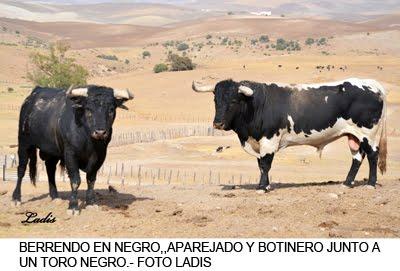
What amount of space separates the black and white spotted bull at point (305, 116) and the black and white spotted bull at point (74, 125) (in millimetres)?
3001

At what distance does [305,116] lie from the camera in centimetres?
1578

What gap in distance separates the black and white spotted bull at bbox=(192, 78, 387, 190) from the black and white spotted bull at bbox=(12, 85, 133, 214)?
3001mm

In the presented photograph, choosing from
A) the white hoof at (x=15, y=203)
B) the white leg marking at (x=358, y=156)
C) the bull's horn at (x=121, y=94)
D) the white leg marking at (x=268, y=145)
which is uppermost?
the bull's horn at (x=121, y=94)

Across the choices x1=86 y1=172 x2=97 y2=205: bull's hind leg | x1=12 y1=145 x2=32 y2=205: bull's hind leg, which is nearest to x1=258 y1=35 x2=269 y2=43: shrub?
x1=12 y1=145 x2=32 y2=205: bull's hind leg

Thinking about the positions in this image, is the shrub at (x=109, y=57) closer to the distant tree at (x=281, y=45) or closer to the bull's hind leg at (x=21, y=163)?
the distant tree at (x=281, y=45)

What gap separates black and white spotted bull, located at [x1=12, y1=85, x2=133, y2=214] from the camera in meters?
13.1

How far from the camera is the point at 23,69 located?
89750 mm

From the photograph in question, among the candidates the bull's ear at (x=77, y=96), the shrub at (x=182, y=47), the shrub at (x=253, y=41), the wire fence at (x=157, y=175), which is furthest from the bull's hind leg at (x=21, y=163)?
the shrub at (x=253, y=41)

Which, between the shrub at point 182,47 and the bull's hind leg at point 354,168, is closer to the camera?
the bull's hind leg at point 354,168

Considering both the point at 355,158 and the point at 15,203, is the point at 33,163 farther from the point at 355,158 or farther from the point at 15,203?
→ the point at 355,158

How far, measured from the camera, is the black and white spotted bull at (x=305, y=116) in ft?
51.5

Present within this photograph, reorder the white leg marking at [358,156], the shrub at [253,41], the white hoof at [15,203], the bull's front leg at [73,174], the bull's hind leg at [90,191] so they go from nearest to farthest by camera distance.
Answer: the bull's front leg at [73,174] → the bull's hind leg at [90,191] → the white hoof at [15,203] → the white leg marking at [358,156] → the shrub at [253,41]

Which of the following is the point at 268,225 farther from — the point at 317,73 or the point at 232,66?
the point at 232,66

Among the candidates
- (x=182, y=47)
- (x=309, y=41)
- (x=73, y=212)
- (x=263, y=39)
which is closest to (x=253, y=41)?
(x=263, y=39)
